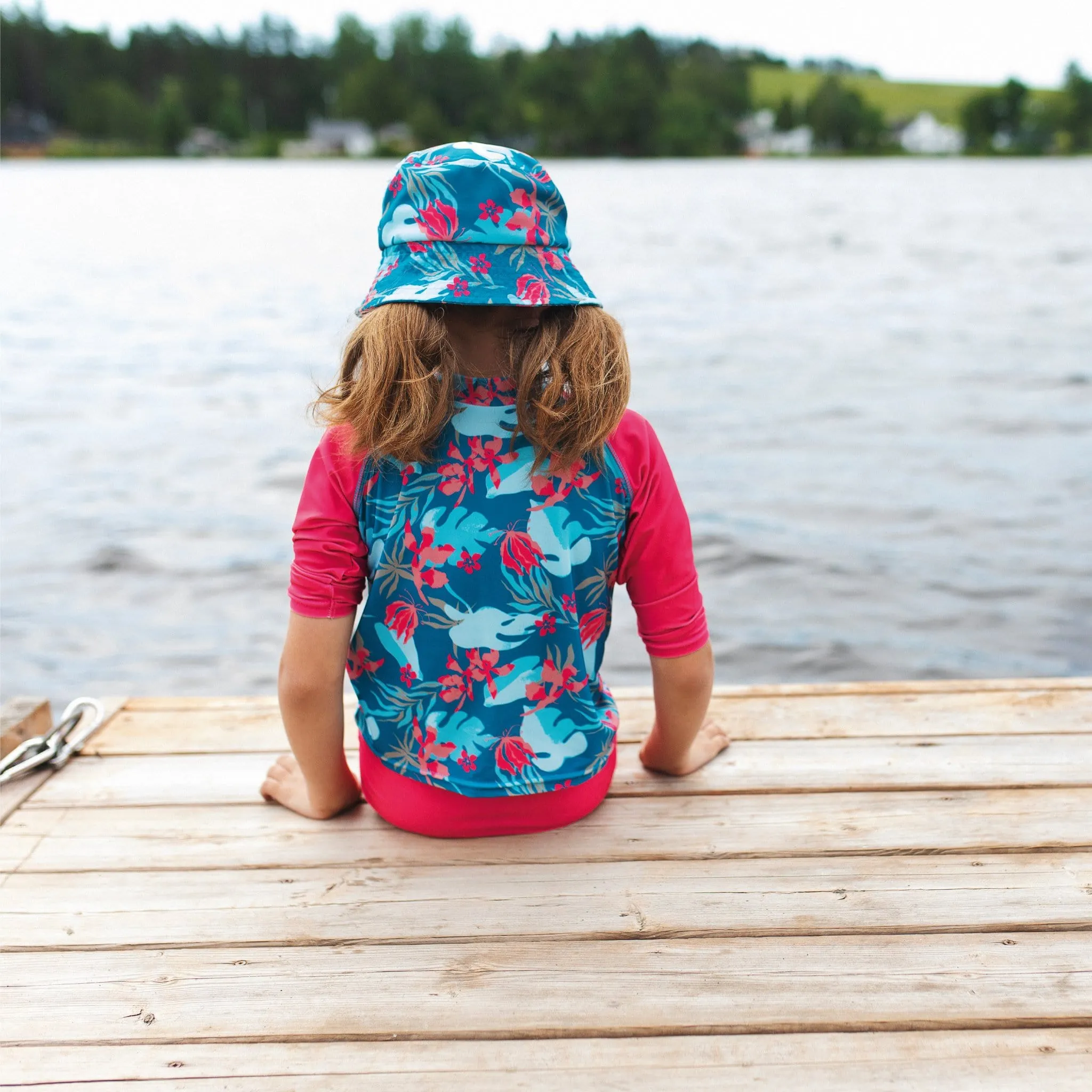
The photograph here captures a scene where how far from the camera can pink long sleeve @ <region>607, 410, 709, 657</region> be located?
1.82 meters

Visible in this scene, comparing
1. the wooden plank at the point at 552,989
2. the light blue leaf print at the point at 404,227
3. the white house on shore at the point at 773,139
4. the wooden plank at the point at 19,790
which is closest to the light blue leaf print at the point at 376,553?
the light blue leaf print at the point at 404,227

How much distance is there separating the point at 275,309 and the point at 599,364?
1501 cm

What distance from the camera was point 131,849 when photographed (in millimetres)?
2062

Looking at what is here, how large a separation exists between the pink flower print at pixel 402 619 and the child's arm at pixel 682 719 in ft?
1.39

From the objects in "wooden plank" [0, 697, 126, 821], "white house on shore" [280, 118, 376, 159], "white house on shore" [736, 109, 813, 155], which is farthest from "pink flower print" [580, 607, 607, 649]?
"white house on shore" [280, 118, 376, 159]

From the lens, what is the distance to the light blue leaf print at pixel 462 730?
186 centimetres

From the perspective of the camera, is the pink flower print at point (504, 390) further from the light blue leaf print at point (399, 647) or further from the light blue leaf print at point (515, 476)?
the light blue leaf print at point (399, 647)

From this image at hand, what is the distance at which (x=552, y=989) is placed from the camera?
162 cm

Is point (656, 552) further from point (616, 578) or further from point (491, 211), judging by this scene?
point (491, 211)

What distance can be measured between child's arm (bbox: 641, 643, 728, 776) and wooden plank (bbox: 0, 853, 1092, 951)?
0.90 feet

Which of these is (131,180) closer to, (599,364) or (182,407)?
(182,407)

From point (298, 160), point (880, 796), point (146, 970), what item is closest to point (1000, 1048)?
point (880, 796)

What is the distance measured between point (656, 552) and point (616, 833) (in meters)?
0.54

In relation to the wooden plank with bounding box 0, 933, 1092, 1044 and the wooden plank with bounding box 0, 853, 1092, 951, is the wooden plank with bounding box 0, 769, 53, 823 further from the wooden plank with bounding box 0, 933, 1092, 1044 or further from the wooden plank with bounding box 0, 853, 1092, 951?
the wooden plank with bounding box 0, 933, 1092, 1044
